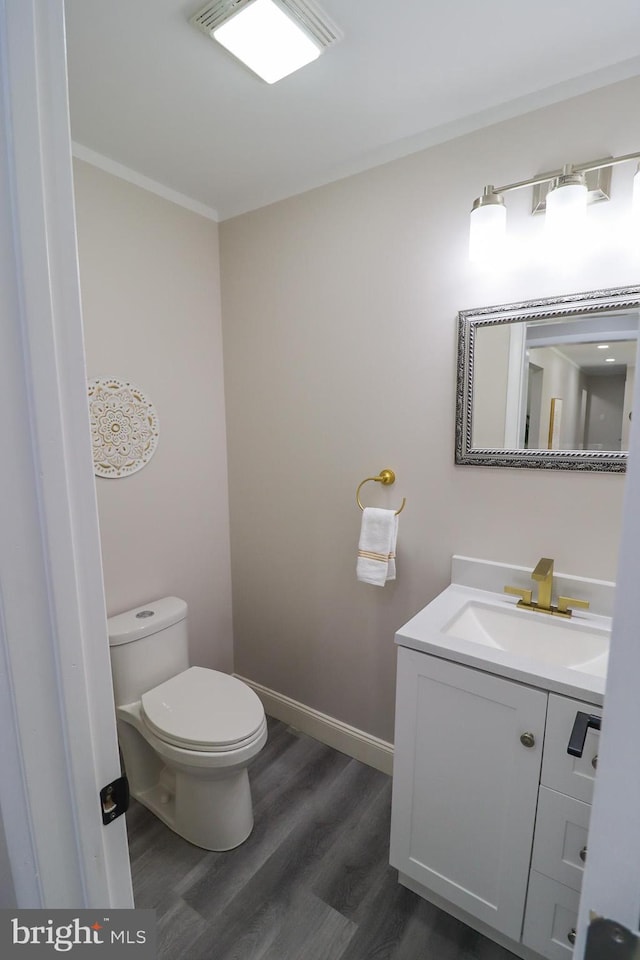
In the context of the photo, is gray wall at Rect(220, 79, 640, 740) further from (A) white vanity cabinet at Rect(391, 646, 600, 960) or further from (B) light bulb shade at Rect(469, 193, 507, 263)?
(A) white vanity cabinet at Rect(391, 646, 600, 960)

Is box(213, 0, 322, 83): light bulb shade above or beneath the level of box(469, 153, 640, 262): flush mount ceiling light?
above

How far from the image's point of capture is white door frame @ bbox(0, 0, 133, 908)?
0.48 meters

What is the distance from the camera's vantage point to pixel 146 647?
5.87 ft

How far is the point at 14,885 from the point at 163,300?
1.93 meters

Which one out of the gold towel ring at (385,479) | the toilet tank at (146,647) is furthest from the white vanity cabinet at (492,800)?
the toilet tank at (146,647)

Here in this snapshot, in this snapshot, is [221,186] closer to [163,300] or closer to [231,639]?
[163,300]

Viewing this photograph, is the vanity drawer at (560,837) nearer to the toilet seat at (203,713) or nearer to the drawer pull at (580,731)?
the drawer pull at (580,731)

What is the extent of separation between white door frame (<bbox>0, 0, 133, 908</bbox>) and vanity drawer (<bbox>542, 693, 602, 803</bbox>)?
3.27ft

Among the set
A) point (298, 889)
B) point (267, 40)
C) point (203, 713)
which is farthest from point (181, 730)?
point (267, 40)

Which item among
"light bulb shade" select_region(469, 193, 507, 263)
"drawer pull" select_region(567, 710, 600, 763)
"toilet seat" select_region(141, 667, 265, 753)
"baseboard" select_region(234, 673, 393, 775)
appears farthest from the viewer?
"baseboard" select_region(234, 673, 393, 775)

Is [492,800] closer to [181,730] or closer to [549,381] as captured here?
[181,730]

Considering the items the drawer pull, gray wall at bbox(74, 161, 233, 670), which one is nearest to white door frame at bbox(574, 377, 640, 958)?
the drawer pull

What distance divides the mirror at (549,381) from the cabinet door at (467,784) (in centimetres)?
73

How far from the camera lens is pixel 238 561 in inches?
93.0
